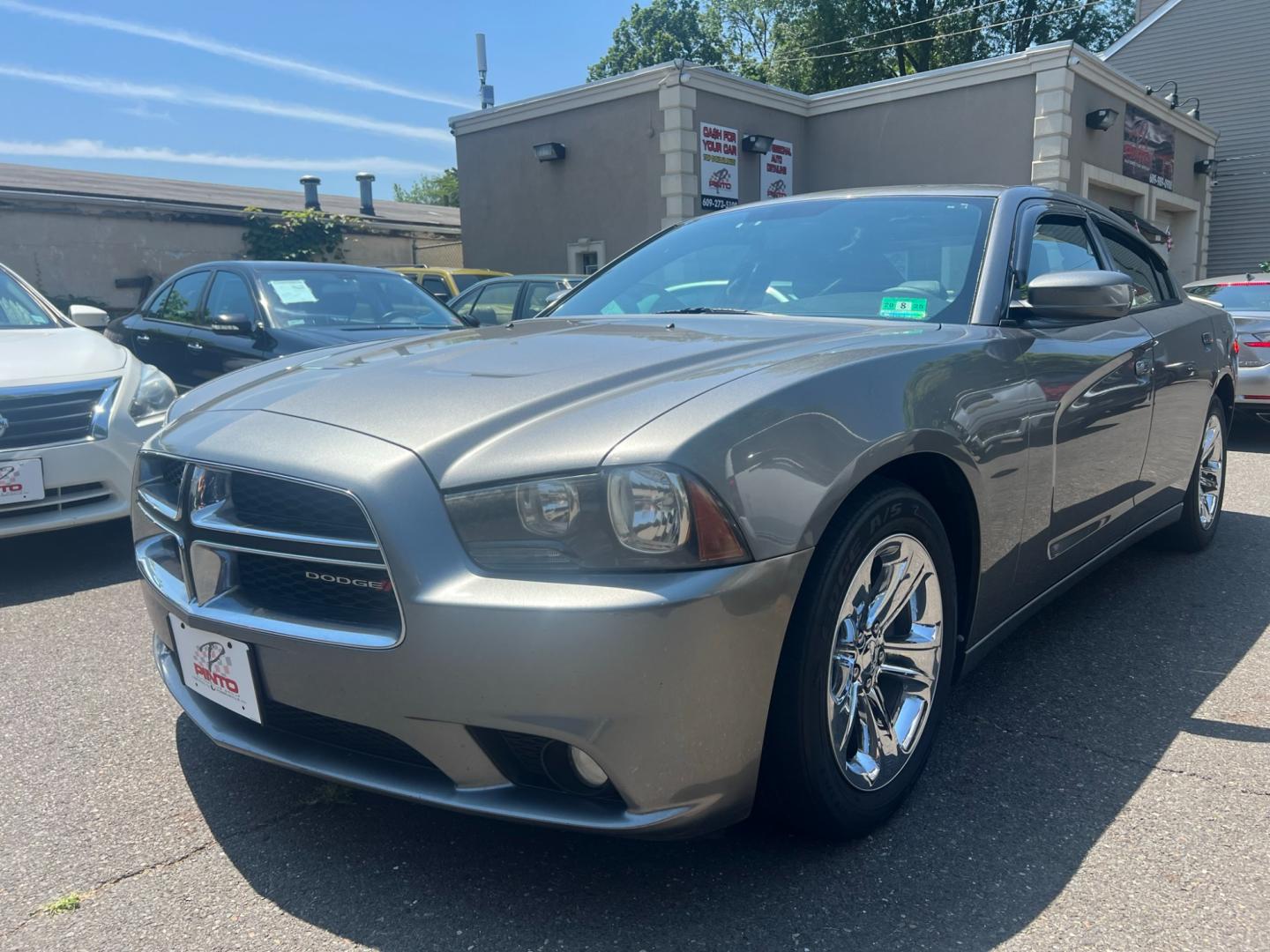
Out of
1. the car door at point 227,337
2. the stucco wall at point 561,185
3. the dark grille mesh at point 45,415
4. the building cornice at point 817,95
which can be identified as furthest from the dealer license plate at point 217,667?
the stucco wall at point 561,185

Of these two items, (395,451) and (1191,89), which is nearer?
(395,451)

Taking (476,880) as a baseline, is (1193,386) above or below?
above

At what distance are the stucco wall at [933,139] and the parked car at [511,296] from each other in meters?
6.89

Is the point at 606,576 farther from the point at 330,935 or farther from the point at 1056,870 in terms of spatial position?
the point at 1056,870

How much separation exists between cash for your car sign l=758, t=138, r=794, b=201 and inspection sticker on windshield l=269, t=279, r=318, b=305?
10.5 metres

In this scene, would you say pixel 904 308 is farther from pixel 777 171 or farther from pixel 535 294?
pixel 777 171

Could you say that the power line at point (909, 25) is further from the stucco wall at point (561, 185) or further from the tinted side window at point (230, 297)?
the tinted side window at point (230, 297)

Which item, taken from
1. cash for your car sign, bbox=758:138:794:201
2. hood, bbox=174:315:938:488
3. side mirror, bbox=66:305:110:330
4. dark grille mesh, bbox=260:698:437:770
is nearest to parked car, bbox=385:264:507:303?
cash for your car sign, bbox=758:138:794:201

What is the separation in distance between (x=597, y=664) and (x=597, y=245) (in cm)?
1523

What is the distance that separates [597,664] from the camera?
1.68 metres

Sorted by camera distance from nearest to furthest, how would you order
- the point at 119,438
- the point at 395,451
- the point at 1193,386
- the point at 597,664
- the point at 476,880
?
the point at 597,664, the point at 395,451, the point at 476,880, the point at 1193,386, the point at 119,438

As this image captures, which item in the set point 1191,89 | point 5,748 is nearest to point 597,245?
point 5,748

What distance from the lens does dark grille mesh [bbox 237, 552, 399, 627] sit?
183 centimetres

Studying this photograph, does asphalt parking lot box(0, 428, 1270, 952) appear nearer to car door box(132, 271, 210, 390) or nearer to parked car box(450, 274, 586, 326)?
car door box(132, 271, 210, 390)
